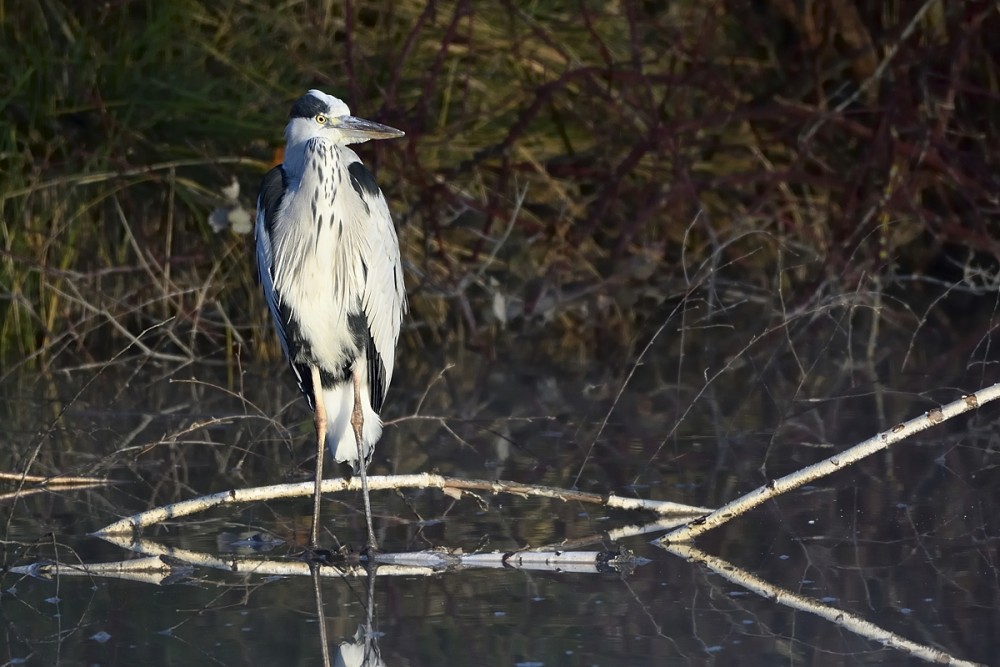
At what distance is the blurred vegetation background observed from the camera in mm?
7637

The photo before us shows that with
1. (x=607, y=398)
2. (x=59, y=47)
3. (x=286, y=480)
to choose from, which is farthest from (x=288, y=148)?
(x=59, y=47)

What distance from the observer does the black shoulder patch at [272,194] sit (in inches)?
194

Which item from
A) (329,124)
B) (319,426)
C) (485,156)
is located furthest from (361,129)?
(485,156)

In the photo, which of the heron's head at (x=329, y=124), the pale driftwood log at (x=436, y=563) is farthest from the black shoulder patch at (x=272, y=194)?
the pale driftwood log at (x=436, y=563)

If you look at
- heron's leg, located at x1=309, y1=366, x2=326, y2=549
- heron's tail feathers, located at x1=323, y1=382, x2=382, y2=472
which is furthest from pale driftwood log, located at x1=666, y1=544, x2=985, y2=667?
heron's tail feathers, located at x1=323, y1=382, x2=382, y2=472

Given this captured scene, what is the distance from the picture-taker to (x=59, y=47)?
8070 millimetres

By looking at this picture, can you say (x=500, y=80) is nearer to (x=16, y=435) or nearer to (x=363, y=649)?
(x=16, y=435)

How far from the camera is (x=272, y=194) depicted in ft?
16.3

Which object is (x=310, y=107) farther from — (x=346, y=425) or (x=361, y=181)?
(x=346, y=425)

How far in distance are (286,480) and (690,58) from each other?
12.6ft

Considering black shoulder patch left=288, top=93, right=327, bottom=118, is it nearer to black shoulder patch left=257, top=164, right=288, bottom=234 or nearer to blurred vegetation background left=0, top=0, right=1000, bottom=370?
black shoulder patch left=257, top=164, right=288, bottom=234

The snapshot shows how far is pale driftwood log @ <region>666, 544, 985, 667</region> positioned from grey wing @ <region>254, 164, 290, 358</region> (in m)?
1.60

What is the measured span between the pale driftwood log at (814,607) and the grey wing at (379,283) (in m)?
1.36

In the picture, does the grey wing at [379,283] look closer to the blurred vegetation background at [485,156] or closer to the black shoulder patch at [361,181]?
the black shoulder patch at [361,181]
